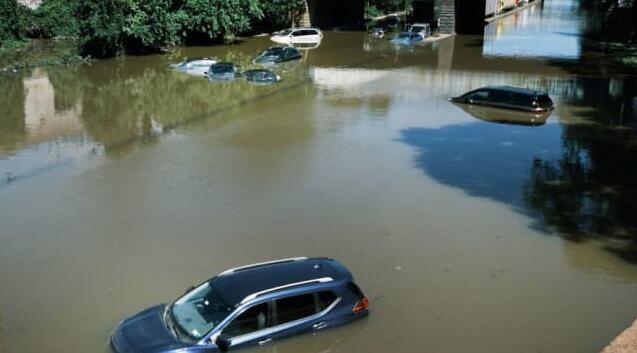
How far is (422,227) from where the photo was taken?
53.8 ft

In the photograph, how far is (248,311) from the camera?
34.0 feet

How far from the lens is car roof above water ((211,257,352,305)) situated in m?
10.6

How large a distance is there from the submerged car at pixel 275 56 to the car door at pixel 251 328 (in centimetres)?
3343

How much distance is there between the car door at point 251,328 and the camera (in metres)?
10.3

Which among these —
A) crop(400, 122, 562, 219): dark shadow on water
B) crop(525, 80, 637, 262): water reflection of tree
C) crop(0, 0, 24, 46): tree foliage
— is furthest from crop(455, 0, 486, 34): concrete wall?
crop(400, 122, 562, 219): dark shadow on water

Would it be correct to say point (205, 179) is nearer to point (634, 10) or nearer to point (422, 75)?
point (422, 75)

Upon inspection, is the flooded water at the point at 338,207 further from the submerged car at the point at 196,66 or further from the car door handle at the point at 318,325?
the submerged car at the point at 196,66

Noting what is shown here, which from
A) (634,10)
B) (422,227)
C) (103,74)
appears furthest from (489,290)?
(634,10)

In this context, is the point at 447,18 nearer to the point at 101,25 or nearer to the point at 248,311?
the point at 101,25

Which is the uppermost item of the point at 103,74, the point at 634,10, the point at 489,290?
the point at 634,10

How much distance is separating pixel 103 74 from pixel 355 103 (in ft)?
54.0

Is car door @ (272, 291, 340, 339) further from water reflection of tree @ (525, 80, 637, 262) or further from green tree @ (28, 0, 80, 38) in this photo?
green tree @ (28, 0, 80, 38)

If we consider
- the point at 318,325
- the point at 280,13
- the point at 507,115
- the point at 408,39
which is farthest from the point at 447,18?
the point at 318,325

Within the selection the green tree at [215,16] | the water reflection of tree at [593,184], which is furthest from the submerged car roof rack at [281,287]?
the green tree at [215,16]
